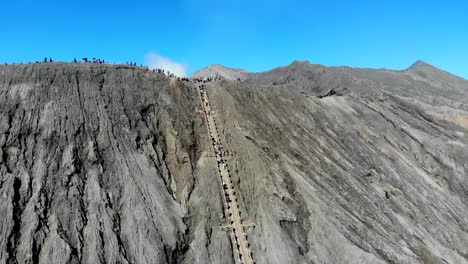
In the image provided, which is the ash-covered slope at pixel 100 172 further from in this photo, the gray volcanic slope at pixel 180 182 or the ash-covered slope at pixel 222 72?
the ash-covered slope at pixel 222 72

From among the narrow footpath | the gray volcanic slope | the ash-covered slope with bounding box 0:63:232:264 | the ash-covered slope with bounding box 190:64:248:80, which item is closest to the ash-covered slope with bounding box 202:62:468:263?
the gray volcanic slope

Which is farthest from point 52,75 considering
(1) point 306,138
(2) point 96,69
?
(1) point 306,138

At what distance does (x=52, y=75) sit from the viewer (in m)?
46.4

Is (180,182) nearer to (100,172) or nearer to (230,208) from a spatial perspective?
(230,208)

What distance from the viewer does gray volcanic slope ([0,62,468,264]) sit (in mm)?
35594

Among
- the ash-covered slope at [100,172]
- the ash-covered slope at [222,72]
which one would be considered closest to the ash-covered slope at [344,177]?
the ash-covered slope at [100,172]

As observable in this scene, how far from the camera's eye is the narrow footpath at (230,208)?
125 feet

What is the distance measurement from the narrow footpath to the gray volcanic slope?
2.39 feet

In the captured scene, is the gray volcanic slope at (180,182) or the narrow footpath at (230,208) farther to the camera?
the narrow footpath at (230,208)

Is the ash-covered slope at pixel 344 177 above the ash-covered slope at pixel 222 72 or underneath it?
underneath

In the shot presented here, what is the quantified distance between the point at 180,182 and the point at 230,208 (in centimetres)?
619

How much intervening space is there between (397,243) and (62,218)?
111 ft

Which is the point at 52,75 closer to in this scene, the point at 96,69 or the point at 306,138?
the point at 96,69

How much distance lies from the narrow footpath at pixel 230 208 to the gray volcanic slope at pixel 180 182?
73 cm
